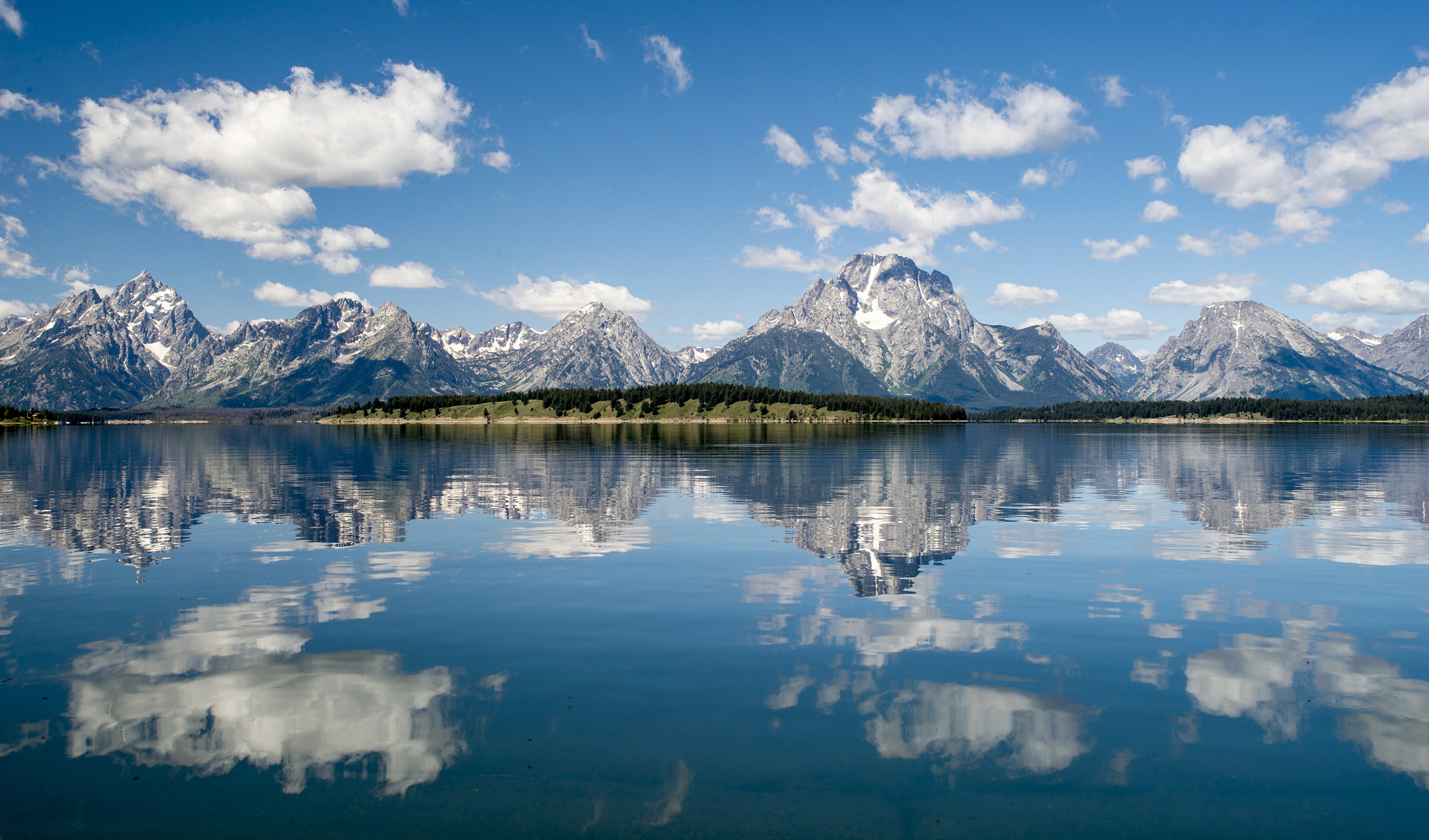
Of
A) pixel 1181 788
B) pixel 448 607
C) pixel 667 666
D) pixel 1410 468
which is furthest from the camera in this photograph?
pixel 1410 468

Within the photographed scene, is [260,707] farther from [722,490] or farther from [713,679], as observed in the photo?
[722,490]

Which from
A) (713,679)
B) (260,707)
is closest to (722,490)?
(713,679)

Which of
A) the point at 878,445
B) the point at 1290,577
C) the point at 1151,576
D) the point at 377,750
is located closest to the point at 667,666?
the point at 377,750

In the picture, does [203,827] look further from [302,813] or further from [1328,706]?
[1328,706]

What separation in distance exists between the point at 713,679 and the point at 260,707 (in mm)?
11401

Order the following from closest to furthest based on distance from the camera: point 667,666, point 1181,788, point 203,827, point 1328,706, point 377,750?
1. point 203,827
2. point 1181,788
3. point 377,750
4. point 1328,706
5. point 667,666

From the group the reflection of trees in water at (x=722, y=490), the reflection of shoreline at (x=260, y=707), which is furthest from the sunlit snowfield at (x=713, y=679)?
the reflection of trees in water at (x=722, y=490)

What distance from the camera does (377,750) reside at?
17.3 meters

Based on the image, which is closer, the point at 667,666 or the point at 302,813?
the point at 302,813

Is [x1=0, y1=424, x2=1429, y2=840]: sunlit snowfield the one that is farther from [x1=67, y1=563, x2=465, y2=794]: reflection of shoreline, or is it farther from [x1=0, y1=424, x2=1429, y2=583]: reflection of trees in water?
[x1=0, y1=424, x2=1429, y2=583]: reflection of trees in water

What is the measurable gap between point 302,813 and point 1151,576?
115 feet

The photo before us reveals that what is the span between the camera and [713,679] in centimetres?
2164

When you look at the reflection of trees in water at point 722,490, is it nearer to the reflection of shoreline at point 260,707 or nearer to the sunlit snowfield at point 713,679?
the sunlit snowfield at point 713,679

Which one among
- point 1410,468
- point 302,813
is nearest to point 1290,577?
point 302,813
